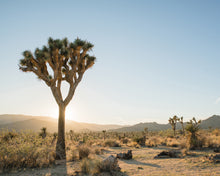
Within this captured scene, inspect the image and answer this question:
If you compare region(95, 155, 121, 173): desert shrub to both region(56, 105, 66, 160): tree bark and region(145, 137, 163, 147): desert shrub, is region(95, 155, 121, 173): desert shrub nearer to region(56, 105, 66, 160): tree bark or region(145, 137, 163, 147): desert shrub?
region(56, 105, 66, 160): tree bark

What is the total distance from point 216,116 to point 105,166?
9715 cm

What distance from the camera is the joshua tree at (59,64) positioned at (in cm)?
1046

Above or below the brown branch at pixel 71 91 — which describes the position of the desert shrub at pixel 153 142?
below

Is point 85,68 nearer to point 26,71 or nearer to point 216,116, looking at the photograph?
point 26,71

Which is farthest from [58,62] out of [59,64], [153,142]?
[153,142]

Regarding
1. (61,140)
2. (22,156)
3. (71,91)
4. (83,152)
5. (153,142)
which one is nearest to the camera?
(22,156)

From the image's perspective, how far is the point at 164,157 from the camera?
934cm

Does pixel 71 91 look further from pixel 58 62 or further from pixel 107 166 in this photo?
pixel 107 166

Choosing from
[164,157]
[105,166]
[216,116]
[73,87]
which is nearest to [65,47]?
[73,87]

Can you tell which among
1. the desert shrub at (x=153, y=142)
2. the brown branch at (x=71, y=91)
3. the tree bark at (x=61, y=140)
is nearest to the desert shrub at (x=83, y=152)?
the tree bark at (x=61, y=140)

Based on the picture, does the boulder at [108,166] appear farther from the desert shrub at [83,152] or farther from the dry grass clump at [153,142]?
the dry grass clump at [153,142]

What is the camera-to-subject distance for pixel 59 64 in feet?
36.1

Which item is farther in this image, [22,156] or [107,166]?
[22,156]

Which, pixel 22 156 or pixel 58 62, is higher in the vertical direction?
pixel 58 62
